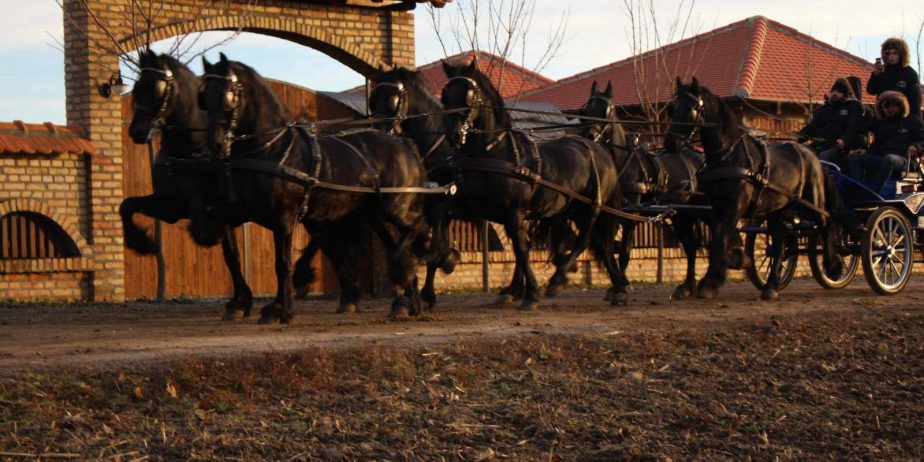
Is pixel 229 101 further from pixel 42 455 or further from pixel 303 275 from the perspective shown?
pixel 42 455

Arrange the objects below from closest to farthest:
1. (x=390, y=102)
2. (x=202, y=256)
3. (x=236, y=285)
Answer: (x=236, y=285), (x=390, y=102), (x=202, y=256)

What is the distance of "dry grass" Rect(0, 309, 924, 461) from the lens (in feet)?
22.6

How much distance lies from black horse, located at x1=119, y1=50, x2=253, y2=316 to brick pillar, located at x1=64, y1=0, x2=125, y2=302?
406 cm

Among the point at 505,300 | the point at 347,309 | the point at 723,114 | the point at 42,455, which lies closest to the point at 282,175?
the point at 347,309

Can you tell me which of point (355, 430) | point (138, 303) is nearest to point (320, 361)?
point (355, 430)

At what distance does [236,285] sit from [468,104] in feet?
9.12

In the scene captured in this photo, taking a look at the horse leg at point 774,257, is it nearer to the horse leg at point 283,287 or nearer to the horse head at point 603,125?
the horse head at point 603,125

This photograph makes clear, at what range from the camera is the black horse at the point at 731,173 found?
1420 cm

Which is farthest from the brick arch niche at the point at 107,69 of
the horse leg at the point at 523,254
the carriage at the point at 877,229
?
the carriage at the point at 877,229

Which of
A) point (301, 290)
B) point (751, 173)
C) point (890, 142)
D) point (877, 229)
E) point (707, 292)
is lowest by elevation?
point (707, 292)

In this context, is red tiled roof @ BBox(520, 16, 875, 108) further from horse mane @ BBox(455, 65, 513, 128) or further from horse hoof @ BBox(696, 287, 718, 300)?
horse mane @ BBox(455, 65, 513, 128)

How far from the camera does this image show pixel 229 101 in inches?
440

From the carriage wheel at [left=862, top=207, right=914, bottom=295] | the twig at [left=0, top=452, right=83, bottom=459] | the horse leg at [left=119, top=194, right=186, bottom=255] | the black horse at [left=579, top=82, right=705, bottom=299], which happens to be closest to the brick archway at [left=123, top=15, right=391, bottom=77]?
the black horse at [left=579, top=82, right=705, bottom=299]

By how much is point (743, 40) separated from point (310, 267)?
1050 inches
